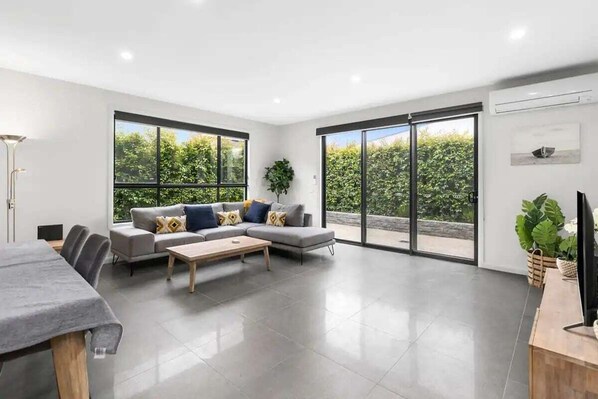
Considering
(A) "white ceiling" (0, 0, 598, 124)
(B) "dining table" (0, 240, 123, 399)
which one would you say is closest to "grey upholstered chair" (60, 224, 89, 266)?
(B) "dining table" (0, 240, 123, 399)

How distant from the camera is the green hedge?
457 cm

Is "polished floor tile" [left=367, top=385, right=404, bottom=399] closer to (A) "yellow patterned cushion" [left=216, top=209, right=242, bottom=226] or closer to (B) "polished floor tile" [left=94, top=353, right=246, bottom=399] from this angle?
(B) "polished floor tile" [left=94, top=353, right=246, bottom=399]

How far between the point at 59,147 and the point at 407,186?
532 cm

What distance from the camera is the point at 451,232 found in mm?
4707

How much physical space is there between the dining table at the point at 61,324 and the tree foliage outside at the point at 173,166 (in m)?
3.47

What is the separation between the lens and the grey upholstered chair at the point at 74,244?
227 cm

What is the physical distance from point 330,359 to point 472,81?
4012 mm

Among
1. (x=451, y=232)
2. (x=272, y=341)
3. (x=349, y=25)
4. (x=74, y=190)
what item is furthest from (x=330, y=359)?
(x=74, y=190)

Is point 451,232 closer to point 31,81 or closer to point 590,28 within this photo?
point 590,28

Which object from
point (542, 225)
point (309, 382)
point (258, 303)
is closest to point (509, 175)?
point (542, 225)

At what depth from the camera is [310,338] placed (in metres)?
2.34

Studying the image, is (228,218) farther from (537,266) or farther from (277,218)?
(537,266)

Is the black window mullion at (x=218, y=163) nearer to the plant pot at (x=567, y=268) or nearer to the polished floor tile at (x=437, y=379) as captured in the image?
the polished floor tile at (x=437, y=379)

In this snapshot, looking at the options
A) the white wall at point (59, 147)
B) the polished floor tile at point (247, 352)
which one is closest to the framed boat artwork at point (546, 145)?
the polished floor tile at point (247, 352)
